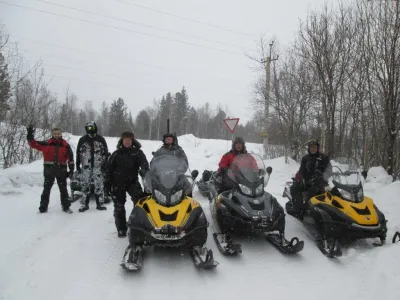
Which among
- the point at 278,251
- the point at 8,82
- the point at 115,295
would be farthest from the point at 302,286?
the point at 8,82

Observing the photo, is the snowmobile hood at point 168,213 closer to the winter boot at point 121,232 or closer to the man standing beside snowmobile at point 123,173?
the man standing beside snowmobile at point 123,173

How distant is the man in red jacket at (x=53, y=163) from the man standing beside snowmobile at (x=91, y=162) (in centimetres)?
33

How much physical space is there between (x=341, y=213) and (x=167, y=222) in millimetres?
2608

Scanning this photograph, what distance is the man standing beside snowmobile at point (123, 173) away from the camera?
16.9 feet

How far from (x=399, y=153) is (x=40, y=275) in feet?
33.5

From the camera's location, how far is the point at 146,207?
4.36m

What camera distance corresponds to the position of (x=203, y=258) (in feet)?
13.5

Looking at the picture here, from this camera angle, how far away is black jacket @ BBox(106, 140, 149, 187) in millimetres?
5199

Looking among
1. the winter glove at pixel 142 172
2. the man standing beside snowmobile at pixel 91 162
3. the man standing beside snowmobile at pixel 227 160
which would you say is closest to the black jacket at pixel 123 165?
the winter glove at pixel 142 172

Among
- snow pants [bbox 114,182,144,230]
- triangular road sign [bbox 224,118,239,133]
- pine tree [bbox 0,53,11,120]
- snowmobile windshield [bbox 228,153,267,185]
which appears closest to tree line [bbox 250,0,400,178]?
triangular road sign [bbox 224,118,239,133]

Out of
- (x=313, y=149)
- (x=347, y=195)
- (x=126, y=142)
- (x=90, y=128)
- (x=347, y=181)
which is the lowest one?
(x=347, y=195)

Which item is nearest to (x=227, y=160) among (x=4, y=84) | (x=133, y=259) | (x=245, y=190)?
(x=245, y=190)

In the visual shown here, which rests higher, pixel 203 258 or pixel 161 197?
pixel 161 197

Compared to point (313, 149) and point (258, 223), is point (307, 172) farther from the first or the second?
point (258, 223)
